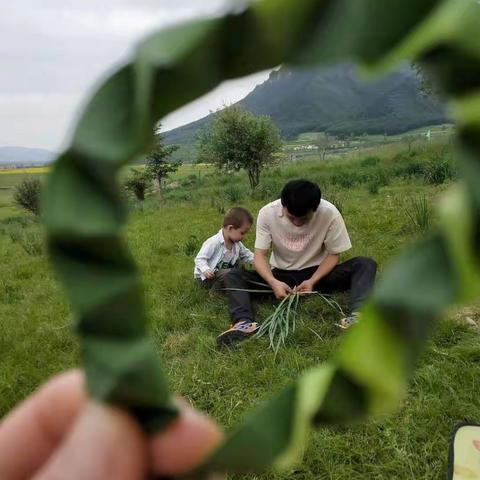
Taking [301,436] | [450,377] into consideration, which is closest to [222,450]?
[301,436]

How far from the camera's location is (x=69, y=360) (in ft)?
8.89

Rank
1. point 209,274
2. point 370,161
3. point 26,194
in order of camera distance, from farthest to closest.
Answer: point 26,194, point 370,161, point 209,274

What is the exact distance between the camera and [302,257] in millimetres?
3479

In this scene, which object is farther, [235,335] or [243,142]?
[243,142]

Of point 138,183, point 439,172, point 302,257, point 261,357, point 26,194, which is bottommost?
point 26,194

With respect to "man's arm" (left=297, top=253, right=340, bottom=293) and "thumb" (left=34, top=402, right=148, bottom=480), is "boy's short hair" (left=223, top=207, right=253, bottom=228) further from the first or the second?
"thumb" (left=34, top=402, right=148, bottom=480)

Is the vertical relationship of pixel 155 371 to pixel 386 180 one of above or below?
above

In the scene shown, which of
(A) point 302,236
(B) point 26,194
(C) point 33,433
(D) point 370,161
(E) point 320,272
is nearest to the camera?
(C) point 33,433

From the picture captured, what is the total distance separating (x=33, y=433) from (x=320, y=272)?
285 cm

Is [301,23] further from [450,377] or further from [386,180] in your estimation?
[386,180]

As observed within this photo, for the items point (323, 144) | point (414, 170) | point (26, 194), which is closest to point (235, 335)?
point (414, 170)

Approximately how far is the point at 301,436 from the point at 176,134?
187ft

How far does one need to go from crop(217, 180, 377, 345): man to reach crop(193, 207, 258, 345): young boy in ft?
0.77

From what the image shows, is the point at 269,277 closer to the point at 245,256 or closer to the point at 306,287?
the point at 306,287
